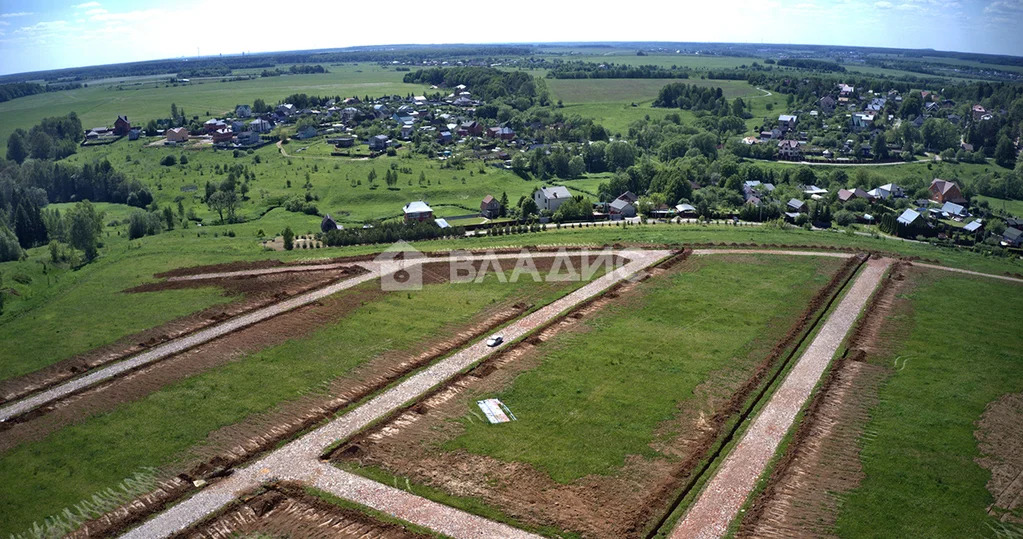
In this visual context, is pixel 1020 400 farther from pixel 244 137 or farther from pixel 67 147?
pixel 67 147

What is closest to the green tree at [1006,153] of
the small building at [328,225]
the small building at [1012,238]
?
the small building at [1012,238]

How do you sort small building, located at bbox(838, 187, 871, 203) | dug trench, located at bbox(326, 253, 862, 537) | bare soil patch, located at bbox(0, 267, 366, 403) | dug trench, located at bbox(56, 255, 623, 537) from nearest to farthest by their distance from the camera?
dug trench, located at bbox(326, 253, 862, 537) < dug trench, located at bbox(56, 255, 623, 537) < bare soil patch, located at bbox(0, 267, 366, 403) < small building, located at bbox(838, 187, 871, 203)

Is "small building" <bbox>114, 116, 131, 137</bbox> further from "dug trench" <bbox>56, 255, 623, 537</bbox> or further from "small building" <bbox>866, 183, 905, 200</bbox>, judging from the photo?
"small building" <bbox>866, 183, 905, 200</bbox>

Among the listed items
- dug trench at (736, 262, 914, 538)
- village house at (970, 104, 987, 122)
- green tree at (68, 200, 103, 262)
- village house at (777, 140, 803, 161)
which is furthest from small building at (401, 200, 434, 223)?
village house at (970, 104, 987, 122)

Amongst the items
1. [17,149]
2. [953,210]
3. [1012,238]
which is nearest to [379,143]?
[17,149]

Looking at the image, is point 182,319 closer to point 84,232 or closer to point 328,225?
point 84,232

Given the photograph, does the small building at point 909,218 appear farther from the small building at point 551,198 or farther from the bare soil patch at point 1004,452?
the bare soil patch at point 1004,452

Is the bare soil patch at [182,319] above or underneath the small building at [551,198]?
underneath
